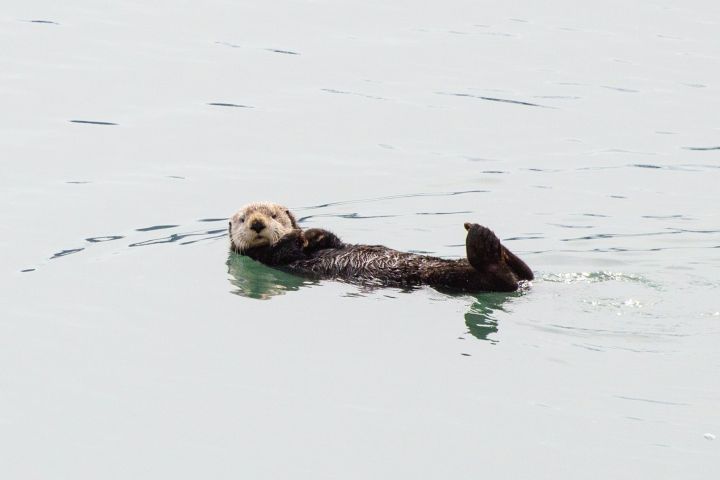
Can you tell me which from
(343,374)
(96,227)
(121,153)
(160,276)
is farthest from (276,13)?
(343,374)

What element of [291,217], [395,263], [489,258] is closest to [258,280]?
[291,217]

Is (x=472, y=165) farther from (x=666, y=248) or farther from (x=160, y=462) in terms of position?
(x=160, y=462)

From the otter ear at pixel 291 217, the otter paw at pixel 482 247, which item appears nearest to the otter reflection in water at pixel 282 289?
the otter paw at pixel 482 247

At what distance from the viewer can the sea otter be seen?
23.0ft

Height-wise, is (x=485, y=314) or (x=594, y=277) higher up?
(x=594, y=277)

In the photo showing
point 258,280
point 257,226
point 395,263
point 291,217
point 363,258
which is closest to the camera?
point 395,263

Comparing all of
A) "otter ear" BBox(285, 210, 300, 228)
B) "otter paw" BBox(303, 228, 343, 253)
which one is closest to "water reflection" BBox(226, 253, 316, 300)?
"otter paw" BBox(303, 228, 343, 253)

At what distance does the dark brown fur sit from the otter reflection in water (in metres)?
0.06

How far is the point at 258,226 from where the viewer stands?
811cm

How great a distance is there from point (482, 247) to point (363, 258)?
41.8 inches

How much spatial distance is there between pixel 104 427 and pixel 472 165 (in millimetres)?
5818

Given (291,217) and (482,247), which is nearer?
(482,247)

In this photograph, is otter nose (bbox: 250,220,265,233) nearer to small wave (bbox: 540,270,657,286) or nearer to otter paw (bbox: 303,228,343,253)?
otter paw (bbox: 303,228,343,253)

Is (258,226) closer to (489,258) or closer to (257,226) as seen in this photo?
(257,226)
